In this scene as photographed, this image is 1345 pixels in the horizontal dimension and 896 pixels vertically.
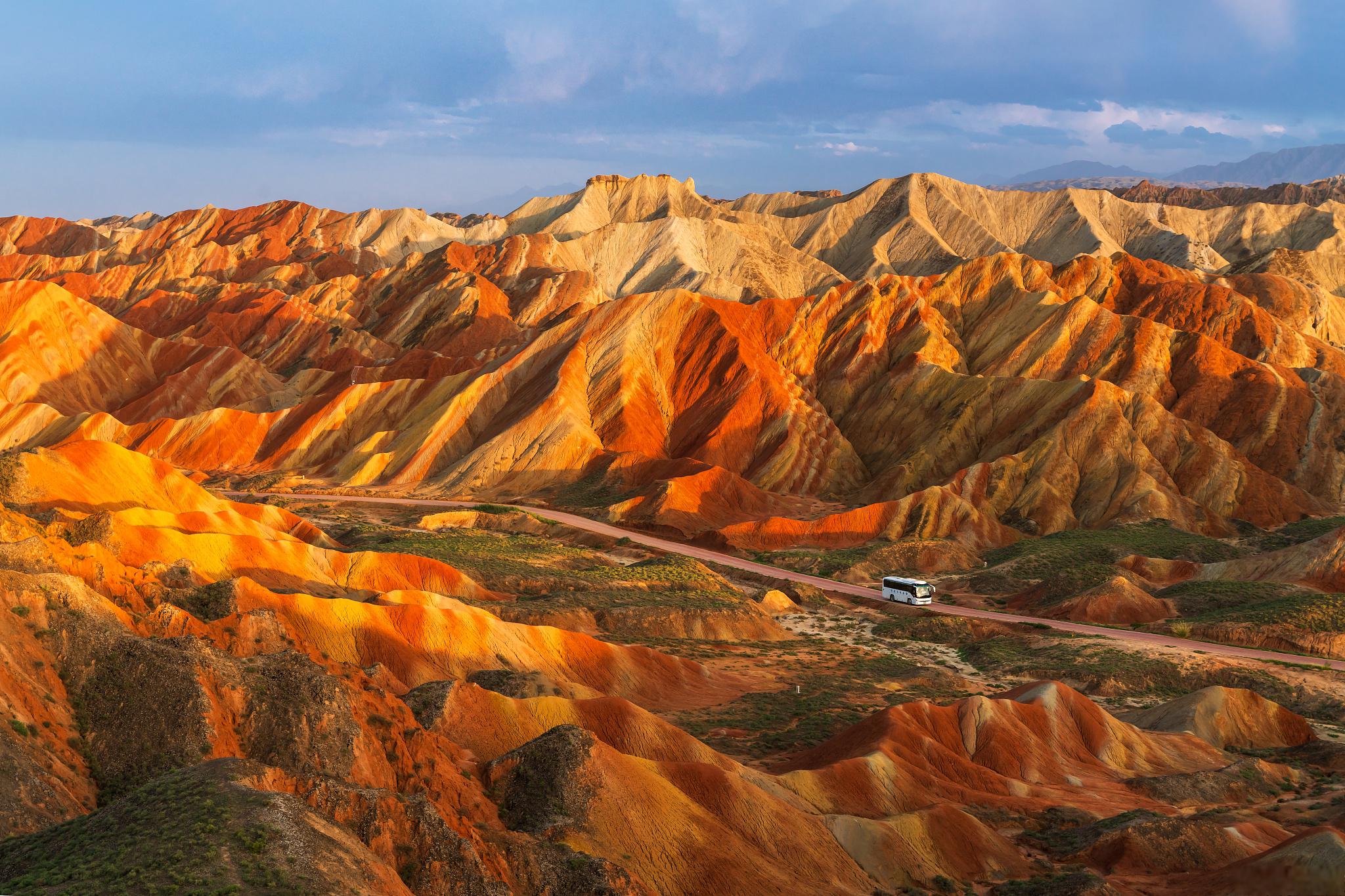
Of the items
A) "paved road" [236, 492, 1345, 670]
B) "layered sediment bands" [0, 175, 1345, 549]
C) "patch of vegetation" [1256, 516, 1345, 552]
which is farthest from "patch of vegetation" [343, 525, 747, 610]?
"patch of vegetation" [1256, 516, 1345, 552]

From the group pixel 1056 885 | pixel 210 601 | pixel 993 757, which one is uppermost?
pixel 210 601

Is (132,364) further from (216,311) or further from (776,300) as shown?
(776,300)

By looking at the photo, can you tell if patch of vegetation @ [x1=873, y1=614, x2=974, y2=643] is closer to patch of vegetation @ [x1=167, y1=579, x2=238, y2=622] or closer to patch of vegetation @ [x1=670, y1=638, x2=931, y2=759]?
patch of vegetation @ [x1=670, y1=638, x2=931, y2=759]

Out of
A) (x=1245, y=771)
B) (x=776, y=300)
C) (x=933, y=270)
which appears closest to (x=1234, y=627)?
(x=1245, y=771)

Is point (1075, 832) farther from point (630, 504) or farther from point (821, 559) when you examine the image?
point (630, 504)

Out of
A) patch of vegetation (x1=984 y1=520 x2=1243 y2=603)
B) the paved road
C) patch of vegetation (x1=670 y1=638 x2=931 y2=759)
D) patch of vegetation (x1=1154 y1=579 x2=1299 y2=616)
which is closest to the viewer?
patch of vegetation (x1=670 y1=638 x2=931 y2=759)

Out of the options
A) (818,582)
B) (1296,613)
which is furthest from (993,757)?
(818,582)
